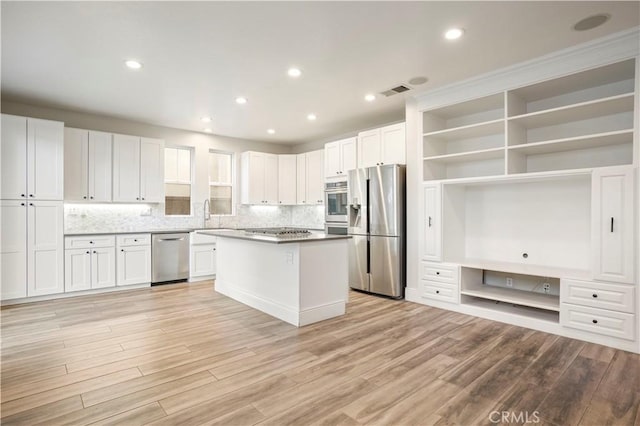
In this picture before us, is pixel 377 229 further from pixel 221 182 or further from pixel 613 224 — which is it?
pixel 221 182

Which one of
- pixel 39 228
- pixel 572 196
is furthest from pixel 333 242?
pixel 39 228

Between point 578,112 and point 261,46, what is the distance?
3.30 metres

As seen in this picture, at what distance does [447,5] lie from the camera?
2568mm

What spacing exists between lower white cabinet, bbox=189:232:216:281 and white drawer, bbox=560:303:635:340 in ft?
17.6

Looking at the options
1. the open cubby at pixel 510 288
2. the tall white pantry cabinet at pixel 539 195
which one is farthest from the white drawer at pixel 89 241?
the open cubby at pixel 510 288

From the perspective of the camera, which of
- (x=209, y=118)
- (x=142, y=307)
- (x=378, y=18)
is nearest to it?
(x=378, y=18)

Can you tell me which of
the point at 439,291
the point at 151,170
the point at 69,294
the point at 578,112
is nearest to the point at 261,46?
the point at 578,112

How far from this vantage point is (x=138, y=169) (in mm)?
5684

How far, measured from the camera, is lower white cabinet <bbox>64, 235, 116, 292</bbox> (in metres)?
4.84

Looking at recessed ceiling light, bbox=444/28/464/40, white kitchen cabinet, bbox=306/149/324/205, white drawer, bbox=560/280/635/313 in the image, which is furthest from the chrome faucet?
white drawer, bbox=560/280/635/313

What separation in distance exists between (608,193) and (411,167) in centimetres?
216

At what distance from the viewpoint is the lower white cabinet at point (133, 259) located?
208 inches

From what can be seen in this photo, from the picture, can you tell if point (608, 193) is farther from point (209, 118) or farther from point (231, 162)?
point (231, 162)

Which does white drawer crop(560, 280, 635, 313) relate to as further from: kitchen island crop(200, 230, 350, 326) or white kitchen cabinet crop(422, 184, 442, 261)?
kitchen island crop(200, 230, 350, 326)
